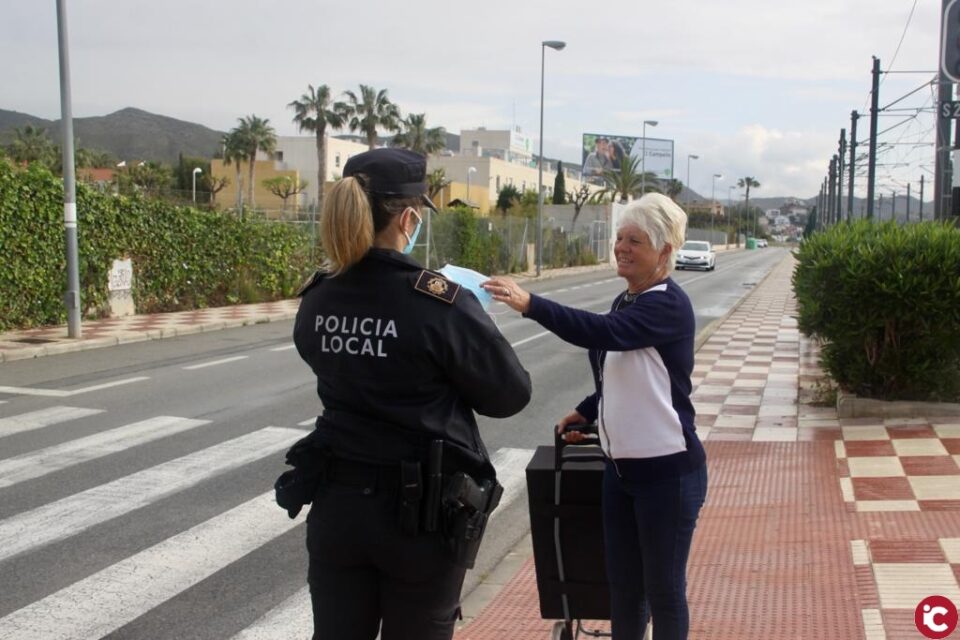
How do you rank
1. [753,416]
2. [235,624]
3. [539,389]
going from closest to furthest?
[235,624]
[753,416]
[539,389]

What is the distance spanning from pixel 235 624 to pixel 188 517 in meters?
1.79

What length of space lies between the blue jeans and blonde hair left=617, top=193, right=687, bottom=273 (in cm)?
72

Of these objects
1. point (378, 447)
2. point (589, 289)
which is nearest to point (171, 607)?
point (378, 447)

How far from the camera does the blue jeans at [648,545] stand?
3.18 metres

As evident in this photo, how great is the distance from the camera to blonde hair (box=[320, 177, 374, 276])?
2.39 metres

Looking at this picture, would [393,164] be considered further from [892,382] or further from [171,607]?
[892,382]

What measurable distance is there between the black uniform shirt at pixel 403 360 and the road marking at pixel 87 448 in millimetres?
5353

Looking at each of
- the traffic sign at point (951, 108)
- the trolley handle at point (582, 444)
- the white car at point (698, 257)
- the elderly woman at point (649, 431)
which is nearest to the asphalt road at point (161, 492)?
the trolley handle at point (582, 444)

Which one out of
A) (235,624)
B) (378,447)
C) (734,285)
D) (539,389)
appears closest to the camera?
(378,447)

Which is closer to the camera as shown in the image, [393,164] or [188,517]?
[393,164]

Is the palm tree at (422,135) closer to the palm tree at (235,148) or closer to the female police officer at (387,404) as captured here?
the palm tree at (235,148)

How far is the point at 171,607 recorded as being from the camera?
4.71 metres

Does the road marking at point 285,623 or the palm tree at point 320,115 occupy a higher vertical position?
the palm tree at point 320,115

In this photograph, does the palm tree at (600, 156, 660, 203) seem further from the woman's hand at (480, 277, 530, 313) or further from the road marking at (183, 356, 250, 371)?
the woman's hand at (480, 277, 530, 313)
